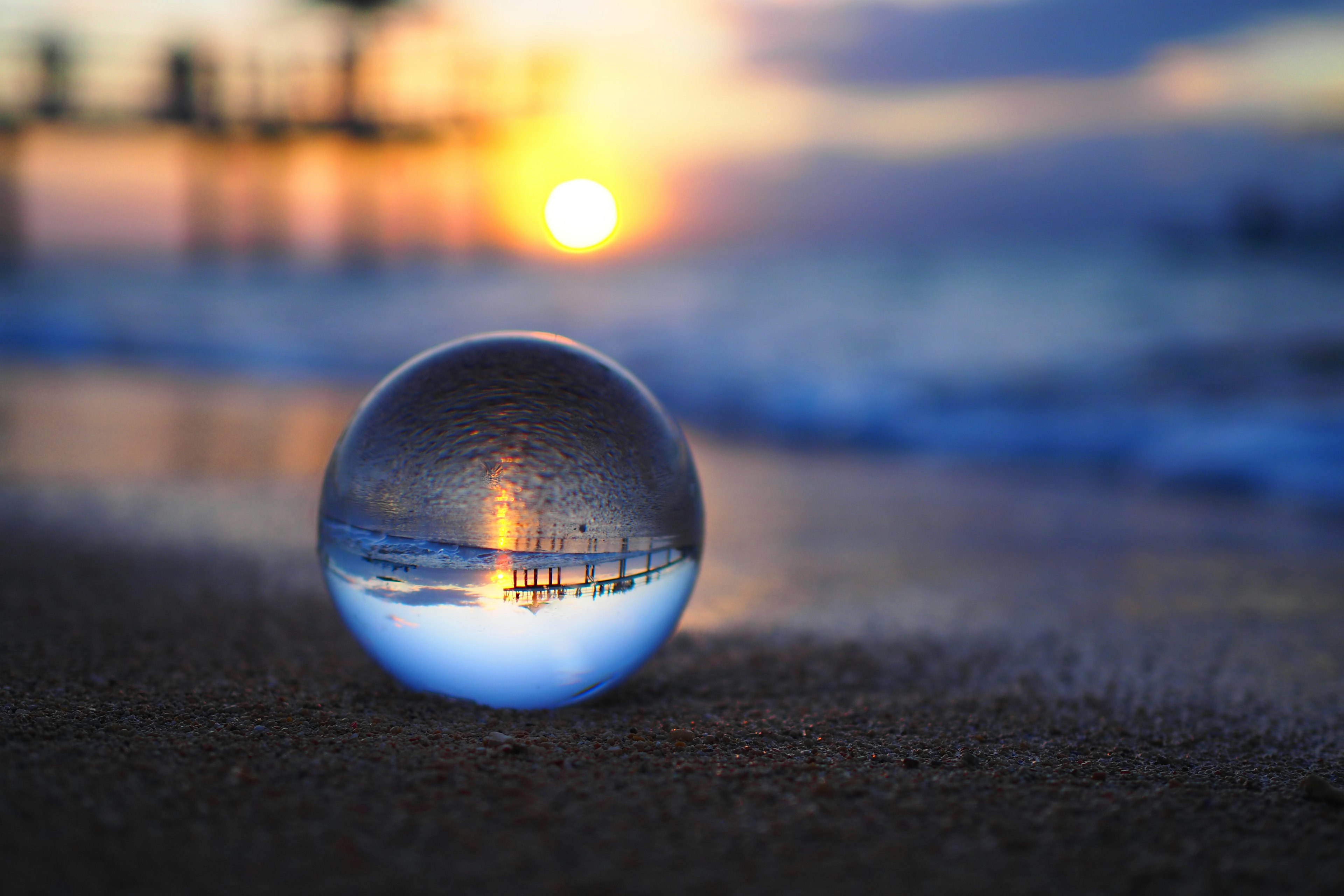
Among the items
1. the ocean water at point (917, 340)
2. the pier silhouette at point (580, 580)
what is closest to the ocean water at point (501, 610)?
the pier silhouette at point (580, 580)

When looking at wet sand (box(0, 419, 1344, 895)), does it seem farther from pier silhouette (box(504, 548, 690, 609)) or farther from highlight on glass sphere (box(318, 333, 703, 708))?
pier silhouette (box(504, 548, 690, 609))

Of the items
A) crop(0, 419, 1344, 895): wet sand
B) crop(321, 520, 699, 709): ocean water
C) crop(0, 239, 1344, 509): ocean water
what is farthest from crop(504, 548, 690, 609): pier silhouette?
crop(0, 239, 1344, 509): ocean water

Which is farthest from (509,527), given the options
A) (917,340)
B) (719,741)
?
(917,340)

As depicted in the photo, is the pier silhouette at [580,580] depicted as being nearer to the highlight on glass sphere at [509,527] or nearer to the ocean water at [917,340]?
the highlight on glass sphere at [509,527]

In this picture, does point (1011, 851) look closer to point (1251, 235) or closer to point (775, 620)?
point (775, 620)

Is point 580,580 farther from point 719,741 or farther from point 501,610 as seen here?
point 719,741

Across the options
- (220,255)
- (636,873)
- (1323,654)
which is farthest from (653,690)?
(220,255)
